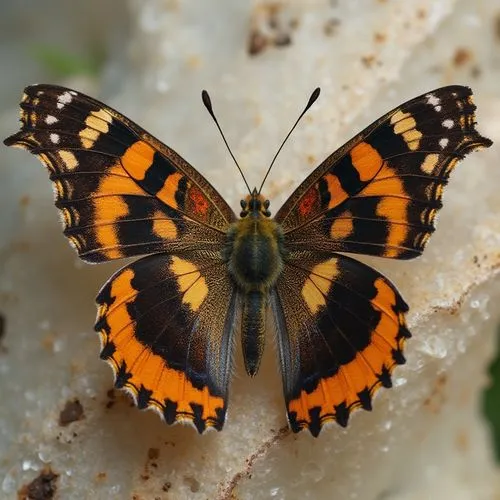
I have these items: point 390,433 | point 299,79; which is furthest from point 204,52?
point 390,433

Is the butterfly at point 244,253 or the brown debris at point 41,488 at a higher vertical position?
the butterfly at point 244,253

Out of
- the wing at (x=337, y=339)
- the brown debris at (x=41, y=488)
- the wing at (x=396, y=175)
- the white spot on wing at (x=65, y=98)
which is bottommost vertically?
the brown debris at (x=41, y=488)

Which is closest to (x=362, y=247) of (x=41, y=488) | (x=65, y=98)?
(x=65, y=98)

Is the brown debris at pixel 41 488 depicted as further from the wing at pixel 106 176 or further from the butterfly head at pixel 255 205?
the butterfly head at pixel 255 205

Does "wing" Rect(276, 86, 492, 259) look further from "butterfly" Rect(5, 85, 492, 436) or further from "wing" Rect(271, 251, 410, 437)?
"wing" Rect(271, 251, 410, 437)

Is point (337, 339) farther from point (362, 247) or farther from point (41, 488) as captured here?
point (41, 488)

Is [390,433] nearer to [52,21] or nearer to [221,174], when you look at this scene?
[221,174]

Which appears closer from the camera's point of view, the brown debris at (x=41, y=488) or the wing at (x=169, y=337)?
the wing at (x=169, y=337)

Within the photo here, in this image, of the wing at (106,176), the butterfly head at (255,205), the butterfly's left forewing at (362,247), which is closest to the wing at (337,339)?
the butterfly's left forewing at (362,247)
